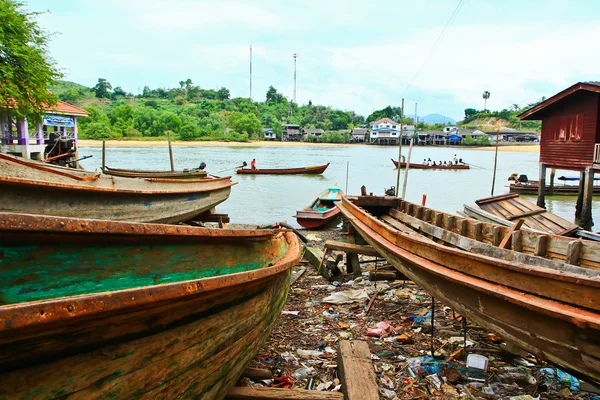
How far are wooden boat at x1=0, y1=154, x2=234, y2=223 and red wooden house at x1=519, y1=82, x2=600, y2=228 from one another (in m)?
14.4

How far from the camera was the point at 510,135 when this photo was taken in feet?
331

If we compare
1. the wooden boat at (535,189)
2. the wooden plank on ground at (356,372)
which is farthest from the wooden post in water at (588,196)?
the wooden plank on ground at (356,372)

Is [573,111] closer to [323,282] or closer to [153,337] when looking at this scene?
[323,282]

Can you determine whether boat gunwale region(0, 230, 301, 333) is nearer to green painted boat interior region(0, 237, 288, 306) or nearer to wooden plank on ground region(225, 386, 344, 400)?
green painted boat interior region(0, 237, 288, 306)

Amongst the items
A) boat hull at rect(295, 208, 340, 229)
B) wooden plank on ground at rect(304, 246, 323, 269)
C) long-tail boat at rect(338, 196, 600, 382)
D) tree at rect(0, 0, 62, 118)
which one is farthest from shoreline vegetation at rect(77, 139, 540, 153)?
long-tail boat at rect(338, 196, 600, 382)

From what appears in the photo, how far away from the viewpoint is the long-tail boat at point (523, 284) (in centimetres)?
311

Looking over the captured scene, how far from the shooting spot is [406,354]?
4941 millimetres

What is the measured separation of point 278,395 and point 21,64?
765 inches

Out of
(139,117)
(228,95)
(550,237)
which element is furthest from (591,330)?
(228,95)

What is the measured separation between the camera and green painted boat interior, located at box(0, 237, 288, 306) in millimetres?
2383

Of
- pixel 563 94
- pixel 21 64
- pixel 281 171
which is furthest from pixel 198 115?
pixel 563 94

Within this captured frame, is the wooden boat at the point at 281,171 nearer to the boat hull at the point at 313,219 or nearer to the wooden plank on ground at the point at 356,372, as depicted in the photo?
the boat hull at the point at 313,219

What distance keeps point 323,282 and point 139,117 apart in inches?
3678

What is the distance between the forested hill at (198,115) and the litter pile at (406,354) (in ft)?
248
